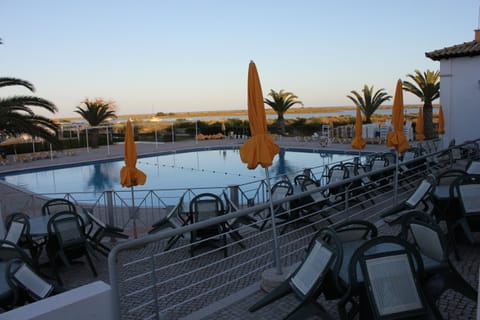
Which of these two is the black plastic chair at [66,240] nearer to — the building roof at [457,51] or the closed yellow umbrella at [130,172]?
the closed yellow umbrella at [130,172]

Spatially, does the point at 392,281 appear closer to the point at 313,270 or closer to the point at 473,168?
the point at 313,270

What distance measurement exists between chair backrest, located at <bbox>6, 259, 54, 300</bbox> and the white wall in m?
0.92

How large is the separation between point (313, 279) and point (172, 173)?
16.8 metres

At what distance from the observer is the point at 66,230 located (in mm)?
5277

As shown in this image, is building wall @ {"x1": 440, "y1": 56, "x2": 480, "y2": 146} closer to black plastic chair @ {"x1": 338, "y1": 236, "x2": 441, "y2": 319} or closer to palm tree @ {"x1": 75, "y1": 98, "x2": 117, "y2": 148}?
black plastic chair @ {"x1": 338, "y1": 236, "x2": 441, "y2": 319}

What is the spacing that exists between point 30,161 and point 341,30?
20.5m

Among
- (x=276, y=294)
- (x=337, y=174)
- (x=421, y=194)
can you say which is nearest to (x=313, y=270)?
(x=276, y=294)

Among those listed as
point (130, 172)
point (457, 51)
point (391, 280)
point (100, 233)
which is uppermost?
point (457, 51)

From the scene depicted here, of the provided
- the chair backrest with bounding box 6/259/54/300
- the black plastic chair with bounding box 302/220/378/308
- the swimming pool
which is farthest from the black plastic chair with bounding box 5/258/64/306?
the swimming pool

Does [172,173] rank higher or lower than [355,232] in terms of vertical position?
lower

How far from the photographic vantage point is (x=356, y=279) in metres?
2.61

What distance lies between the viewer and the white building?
1301 cm

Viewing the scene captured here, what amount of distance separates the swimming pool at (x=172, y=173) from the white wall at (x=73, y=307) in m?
12.6

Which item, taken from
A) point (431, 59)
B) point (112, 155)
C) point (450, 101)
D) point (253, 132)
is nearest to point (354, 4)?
point (431, 59)
